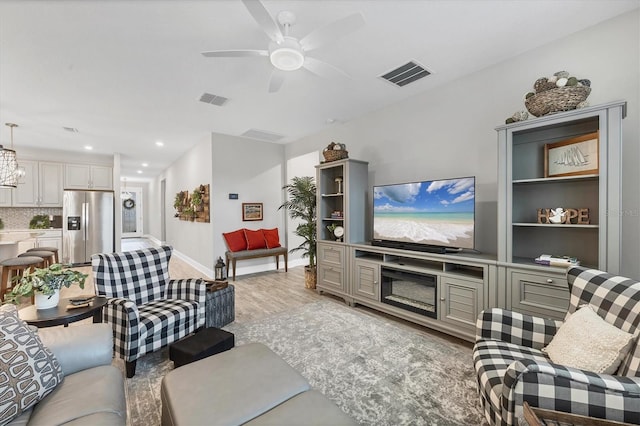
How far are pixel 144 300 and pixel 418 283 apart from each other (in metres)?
2.83

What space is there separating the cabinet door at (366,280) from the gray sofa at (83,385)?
2.65m

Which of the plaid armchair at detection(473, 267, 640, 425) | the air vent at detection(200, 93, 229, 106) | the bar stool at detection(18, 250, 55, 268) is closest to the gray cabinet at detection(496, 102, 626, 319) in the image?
the plaid armchair at detection(473, 267, 640, 425)

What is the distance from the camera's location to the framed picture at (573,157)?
6.82ft

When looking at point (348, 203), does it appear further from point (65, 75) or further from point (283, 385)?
point (65, 75)

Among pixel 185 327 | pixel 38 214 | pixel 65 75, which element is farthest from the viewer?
pixel 38 214

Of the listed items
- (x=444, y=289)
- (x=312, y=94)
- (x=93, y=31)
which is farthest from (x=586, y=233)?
(x=93, y=31)

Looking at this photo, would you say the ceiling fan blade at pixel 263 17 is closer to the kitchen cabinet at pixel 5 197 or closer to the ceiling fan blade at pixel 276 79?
the ceiling fan blade at pixel 276 79

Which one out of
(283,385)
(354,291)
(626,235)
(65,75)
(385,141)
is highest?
(65,75)

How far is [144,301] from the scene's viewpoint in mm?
2609

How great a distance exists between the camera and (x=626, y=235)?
7.13 ft

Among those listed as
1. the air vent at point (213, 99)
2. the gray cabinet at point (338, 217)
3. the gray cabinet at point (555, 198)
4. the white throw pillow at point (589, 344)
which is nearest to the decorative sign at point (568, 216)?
the gray cabinet at point (555, 198)

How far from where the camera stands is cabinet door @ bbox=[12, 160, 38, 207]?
233 inches

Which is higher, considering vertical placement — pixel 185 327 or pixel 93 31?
pixel 93 31

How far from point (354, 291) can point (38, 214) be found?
7511 mm
